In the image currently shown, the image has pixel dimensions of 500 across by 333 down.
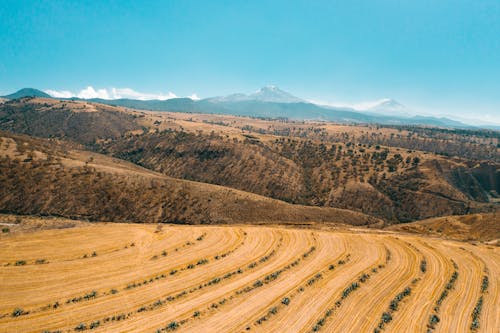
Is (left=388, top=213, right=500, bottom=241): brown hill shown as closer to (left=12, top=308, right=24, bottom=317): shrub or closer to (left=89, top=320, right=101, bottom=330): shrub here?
(left=89, top=320, right=101, bottom=330): shrub

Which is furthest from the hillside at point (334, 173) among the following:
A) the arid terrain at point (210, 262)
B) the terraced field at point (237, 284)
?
the terraced field at point (237, 284)

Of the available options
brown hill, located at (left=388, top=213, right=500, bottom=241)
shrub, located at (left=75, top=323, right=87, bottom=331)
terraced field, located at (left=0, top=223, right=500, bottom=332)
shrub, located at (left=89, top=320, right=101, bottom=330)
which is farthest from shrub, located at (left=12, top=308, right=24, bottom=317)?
brown hill, located at (left=388, top=213, right=500, bottom=241)

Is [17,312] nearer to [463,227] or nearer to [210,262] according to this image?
[210,262]

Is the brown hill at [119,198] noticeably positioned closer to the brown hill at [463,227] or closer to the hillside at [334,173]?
the brown hill at [463,227]

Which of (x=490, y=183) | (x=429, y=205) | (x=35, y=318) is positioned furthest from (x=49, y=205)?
(x=490, y=183)

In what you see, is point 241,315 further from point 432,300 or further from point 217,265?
point 432,300

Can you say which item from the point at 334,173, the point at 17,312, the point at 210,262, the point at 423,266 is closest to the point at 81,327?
the point at 17,312
